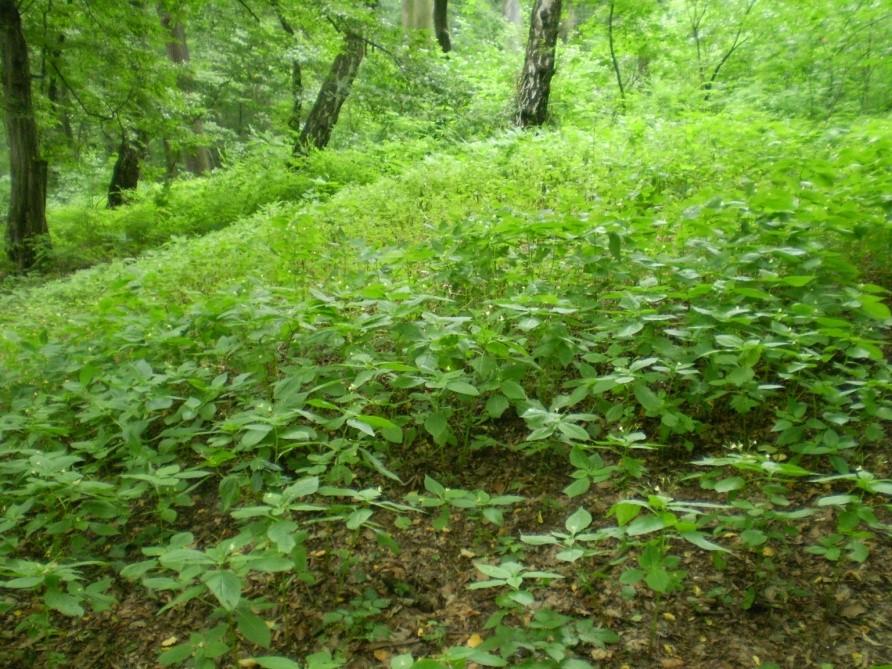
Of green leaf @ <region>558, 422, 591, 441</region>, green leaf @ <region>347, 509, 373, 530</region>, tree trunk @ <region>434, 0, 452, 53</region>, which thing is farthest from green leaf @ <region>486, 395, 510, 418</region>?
tree trunk @ <region>434, 0, 452, 53</region>

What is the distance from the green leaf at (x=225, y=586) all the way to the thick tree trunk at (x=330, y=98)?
9.28 meters

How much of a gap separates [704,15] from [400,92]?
545cm

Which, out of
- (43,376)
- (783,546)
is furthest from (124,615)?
(783,546)

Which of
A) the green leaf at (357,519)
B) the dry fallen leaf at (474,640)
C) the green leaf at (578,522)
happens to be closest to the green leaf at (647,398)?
the green leaf at (578,522)

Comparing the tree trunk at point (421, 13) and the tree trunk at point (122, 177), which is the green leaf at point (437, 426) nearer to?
the tree trunk at point (122, 177)

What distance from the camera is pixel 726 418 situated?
109 inches

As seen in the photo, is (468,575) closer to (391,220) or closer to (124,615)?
(124,615)

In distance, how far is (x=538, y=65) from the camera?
8.12 m

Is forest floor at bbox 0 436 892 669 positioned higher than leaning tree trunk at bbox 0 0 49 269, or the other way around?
leaning tree trunk at bbox 0 0 49 269

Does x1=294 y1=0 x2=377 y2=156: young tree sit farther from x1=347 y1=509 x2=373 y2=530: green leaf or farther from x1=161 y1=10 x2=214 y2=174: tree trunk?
x1=347 y1=509 x2=373 y2=530: green leaf

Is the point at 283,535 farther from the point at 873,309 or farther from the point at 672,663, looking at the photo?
the point at 873,309

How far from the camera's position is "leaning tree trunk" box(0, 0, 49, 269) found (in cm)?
781

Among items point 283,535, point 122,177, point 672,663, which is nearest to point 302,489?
point 283,535

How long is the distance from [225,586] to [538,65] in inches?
321
